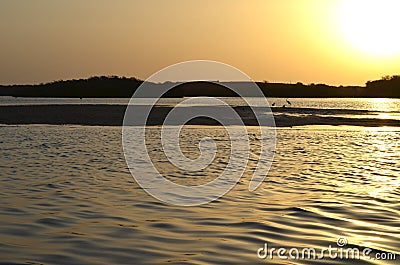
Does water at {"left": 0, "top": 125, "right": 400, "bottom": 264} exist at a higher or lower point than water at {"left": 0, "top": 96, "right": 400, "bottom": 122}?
lower

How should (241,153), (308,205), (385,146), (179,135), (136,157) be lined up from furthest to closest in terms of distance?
(179,135), (385,146), (241,153), (136,157), (308,205)

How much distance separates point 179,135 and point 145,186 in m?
22.3

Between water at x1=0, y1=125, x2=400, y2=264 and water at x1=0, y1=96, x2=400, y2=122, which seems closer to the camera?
water at x1=0, y1=125, x2=400, y2=264

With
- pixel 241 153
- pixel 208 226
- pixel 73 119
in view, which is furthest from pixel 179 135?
pixel 208 226

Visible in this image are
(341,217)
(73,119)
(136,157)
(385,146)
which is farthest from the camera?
(73,119)

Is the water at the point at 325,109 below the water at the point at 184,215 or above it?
above

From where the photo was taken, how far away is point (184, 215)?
41.1ft

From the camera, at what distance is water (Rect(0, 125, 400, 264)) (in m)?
9.57

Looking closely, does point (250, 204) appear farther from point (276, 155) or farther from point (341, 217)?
point (276, 155)

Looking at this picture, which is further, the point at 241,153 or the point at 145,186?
the point at 241,153

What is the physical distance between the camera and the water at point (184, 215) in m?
9.57

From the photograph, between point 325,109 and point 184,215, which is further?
point 325,109

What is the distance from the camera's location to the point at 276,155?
26172 mm

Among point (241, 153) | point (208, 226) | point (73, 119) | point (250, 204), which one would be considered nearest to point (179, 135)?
point (241, 153)
